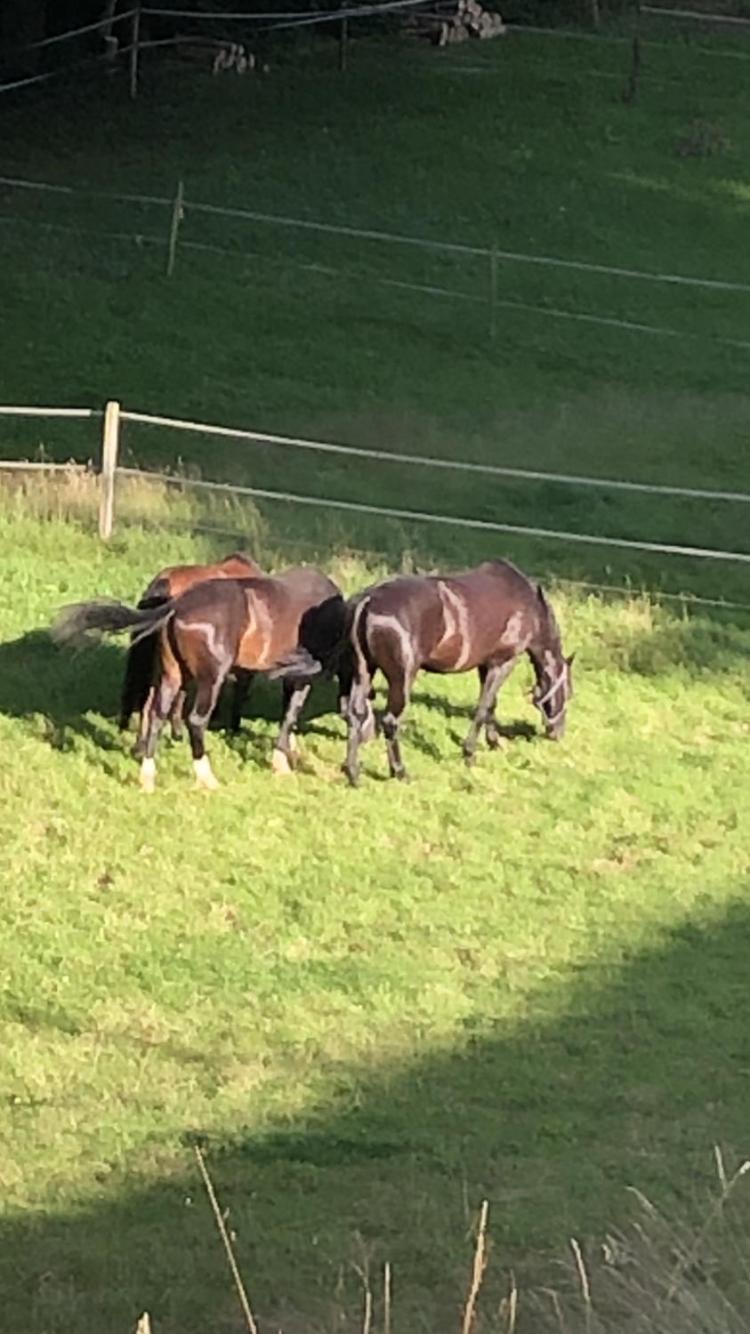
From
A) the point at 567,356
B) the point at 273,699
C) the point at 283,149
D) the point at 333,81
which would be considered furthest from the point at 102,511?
the point at 333,81

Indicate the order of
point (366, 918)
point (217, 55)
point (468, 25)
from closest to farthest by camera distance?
point (366, 918), point (217, 55), point (468, 25)

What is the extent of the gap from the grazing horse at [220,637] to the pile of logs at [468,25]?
79.0 feet

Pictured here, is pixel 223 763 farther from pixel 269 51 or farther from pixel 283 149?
pixel 269 51

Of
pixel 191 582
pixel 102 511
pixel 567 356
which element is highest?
pixel 191 582

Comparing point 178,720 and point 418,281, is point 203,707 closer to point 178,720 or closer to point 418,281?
point 178,720

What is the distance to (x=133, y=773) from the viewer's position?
9297mm

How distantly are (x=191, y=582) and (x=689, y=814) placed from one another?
2.37 meters

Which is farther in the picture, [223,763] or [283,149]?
[283,149]

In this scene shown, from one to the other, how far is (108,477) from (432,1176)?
6867 millimetres

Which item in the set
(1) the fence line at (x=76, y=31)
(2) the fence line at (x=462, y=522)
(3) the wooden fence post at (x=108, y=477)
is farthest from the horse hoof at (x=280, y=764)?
(1) the fence line at (x=76, y=31)

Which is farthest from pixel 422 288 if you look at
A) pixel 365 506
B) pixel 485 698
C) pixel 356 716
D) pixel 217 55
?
pixel 356 716

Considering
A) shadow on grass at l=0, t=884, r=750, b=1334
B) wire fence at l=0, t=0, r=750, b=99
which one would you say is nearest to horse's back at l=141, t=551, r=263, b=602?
shadow on grass at l=0, t=884, r=750, b=1334

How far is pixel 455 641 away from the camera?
9.49 metres

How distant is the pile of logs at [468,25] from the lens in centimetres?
3203
